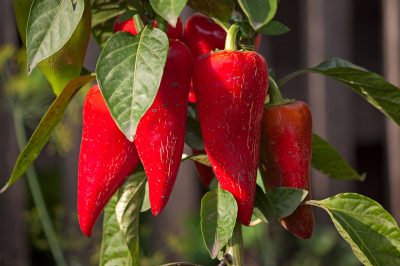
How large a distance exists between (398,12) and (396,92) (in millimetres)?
2063

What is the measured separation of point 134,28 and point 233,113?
0.63 ft

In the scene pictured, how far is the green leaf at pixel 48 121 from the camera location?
86cm

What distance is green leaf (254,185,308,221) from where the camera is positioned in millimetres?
860

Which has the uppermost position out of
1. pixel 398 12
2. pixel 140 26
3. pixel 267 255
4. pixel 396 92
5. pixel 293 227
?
pixel 140 26

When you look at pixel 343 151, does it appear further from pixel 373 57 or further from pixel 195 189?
pixel 373 57

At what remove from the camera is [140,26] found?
2.76ft

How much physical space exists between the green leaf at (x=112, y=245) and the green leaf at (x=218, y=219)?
0.62 ft

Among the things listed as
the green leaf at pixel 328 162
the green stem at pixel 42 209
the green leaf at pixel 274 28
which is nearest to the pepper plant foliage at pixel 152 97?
the green leaf at pixel 274 28

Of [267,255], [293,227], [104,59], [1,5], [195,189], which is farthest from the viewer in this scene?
[195,189]

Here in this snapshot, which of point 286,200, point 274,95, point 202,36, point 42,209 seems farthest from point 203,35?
point 42,209

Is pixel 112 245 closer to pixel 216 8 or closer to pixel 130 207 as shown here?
pixel 130 207

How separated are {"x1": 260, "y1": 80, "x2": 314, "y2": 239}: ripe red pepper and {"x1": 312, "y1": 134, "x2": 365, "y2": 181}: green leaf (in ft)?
0.55

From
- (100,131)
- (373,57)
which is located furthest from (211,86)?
(373,57)

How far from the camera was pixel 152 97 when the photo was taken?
705mm
